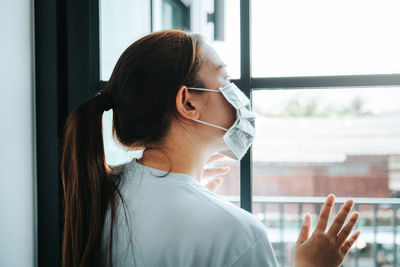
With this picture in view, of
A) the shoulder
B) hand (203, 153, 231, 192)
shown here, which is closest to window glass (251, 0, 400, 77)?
hand (203, 153, 231, 192)

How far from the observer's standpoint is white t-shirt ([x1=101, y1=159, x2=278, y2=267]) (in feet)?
2.07

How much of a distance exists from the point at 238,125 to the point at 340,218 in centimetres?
37

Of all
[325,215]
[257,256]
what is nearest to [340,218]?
[325,215]

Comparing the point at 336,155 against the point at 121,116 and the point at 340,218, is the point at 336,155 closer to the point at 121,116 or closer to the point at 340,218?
the point at 340,218

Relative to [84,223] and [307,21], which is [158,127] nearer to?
[84,223]

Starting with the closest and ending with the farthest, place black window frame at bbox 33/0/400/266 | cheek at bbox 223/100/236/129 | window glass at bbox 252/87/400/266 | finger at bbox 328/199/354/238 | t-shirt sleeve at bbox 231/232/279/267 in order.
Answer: t-shirt sleeve at bbox 231/232/279/267
finger at bbox 328/199/354/238
cheek at bbox 223/100/236/129
black window frame at bbox 33/0/400/266
window glass at bbox 252/87/400/266

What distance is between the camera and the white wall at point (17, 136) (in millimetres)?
877

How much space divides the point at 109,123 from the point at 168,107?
0.55 m

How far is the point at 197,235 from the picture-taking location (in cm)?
63

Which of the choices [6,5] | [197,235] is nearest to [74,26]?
[6,5]

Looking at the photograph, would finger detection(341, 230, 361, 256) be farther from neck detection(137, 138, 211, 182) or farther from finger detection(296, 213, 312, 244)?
neck detection(137, 138, 211, 182)

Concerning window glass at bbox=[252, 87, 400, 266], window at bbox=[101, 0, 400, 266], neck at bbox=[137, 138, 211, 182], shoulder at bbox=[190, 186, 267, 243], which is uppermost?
window at bbox=[101, 0, 400, 266]

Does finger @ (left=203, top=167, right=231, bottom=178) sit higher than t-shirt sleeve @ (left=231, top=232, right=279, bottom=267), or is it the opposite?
finger @ (left=203, top=167, right=231, bottom=178)

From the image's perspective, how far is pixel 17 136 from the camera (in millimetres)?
931
